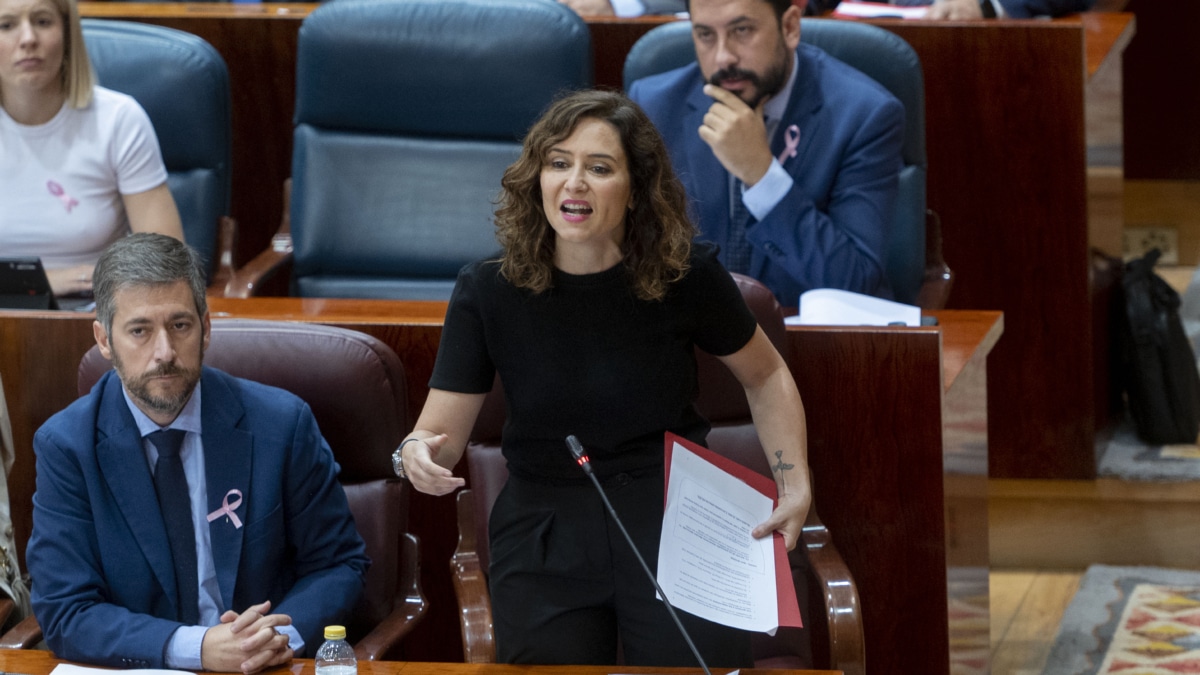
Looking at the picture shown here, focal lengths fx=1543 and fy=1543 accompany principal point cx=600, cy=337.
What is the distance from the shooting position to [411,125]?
9.89ft

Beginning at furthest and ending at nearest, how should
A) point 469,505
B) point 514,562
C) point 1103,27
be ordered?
point 1103,27, point 469,505, point 514,562

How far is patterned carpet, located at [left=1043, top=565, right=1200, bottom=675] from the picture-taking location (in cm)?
261

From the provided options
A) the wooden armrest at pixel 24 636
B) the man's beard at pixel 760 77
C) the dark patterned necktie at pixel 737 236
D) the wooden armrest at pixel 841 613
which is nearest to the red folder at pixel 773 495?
the wooden armrest at pixel 841 613

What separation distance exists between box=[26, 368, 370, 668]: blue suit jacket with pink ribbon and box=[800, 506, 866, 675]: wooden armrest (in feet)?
1.78

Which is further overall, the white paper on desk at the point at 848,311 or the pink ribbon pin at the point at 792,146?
the pink ribbon pin at the point at 792,146

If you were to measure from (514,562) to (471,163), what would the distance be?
144 cm

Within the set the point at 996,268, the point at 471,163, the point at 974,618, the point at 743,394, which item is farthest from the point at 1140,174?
the point at 743,394

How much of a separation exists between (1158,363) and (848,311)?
125 cm

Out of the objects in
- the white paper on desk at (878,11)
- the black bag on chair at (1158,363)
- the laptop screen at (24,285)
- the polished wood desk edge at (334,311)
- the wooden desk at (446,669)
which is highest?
the white paper on desk at (878,11)

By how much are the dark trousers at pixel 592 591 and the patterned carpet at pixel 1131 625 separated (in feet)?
3.92

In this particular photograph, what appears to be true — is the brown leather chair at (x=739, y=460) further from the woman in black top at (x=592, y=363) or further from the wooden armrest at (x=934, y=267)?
the wooden armrest at (x=934, y=267)

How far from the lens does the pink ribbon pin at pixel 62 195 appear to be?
277 cm

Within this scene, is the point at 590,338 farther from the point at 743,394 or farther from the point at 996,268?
the point at 996,268

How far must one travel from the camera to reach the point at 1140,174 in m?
4.67
